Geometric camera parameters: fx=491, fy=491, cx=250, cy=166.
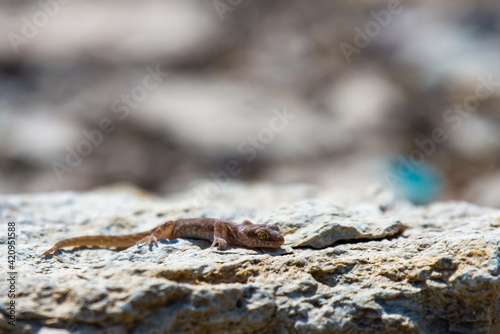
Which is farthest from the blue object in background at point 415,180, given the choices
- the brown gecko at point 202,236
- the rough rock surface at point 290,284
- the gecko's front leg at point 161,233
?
the gecko's front leg at point 161,233

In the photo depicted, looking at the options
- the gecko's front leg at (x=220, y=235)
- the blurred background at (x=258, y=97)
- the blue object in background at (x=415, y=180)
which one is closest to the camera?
the gecko's front leg at (x=220, y=235)

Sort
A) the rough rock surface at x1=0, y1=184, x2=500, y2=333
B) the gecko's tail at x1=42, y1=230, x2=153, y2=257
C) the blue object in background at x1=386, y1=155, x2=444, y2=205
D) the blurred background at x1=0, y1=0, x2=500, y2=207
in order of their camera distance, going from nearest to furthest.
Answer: the rough rock surface at x1=0, y1=184, x2=500, y2=333
the gecko's tail at x1=42, y1=230, x2=153, y2=257
the blue object in background at x1=386, y1=155, x2=444, y2=205
the blurred background at x1=0, y1=0, x2=500, y2=207

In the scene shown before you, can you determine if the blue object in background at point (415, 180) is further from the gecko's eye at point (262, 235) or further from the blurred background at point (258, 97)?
the gecko's eye at point (262, 235)

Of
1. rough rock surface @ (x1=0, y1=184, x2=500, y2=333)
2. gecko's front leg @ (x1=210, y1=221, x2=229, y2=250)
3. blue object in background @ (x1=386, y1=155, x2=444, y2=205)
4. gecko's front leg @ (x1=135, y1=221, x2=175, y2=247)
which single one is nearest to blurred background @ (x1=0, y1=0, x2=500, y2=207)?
blue object in background @ (x1=386, y1=155, x2=444, y2=205)

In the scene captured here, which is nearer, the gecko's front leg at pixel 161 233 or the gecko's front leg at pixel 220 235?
the gecko's front leg at pixel 220 235

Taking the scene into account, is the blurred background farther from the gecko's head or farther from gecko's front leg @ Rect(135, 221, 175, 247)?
the gecko's head

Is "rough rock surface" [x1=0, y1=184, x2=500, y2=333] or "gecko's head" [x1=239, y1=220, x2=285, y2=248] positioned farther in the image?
"gecko's head" [x1=239, y1=220, x2=285, y2=248]

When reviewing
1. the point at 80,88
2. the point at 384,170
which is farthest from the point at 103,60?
the point at 384,170

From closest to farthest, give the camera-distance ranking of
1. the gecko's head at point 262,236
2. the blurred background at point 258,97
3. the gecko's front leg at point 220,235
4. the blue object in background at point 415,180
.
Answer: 1. the gecko's head at point 262,236
2. the gecko's front leg at point 220,235
3. the blue object in background at point 415,180
4. the blurred background at point 258,97

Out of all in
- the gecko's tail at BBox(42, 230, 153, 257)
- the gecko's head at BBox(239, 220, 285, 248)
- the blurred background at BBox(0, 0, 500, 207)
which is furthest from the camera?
the blurred background at BBox(0, 0, 500, 207)

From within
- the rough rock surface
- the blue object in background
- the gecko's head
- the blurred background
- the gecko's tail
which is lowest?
the rough rock surface
